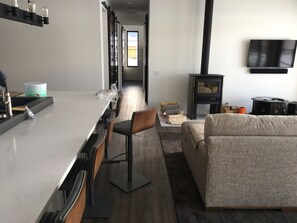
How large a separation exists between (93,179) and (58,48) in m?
4.36

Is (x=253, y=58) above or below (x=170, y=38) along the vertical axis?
below

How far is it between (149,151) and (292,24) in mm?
4598

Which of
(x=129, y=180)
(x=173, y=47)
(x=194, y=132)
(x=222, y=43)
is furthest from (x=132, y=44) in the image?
(x=129, y=180)

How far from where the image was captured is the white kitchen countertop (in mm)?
987

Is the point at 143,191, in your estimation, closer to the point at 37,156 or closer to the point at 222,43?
the point at 37,156

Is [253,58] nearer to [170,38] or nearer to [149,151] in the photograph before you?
[170,38]

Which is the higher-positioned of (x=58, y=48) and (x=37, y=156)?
(x=58, y=48)

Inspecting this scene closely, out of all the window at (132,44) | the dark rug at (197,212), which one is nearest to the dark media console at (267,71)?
the dark rug at (197,212)

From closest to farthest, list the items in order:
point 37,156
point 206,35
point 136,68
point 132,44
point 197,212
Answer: point 37,156
point 197,212
point 206,35
point 132,44
point 136,68

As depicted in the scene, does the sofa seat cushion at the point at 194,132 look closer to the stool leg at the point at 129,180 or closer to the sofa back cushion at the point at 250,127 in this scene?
the sofa back cushion at the point at 250,127

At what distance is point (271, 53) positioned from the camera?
5.69 m

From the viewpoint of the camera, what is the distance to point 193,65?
5.91 meters

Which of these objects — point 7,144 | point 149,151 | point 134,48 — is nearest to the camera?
point 7,144

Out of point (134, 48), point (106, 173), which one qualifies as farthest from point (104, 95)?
point (134, 48)
